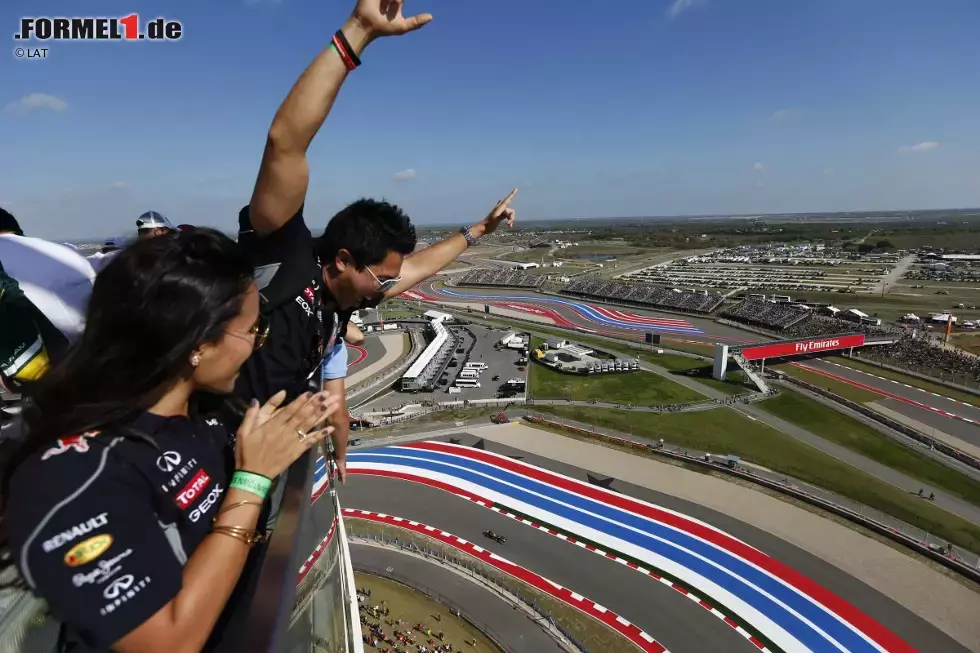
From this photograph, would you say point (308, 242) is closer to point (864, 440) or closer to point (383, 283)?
point (383, 283)

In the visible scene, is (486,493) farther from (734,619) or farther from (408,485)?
(734,619)

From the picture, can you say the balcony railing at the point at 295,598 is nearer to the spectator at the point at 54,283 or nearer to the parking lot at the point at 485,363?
the spectator at the point at 54,283

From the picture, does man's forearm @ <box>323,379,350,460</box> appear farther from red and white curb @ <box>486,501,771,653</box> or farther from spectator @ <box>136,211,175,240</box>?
red and white curb @ <box>486,501,771,653</box>

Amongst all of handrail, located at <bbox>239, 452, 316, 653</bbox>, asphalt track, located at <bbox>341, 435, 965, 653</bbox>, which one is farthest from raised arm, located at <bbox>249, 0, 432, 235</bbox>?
asphalt track, located at <bbox>341, 435, 965, 653</bbox>

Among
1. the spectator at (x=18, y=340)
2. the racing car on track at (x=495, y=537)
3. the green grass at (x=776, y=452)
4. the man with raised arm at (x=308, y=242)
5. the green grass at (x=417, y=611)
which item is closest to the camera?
the man with raised arm at (x=308, y=242)

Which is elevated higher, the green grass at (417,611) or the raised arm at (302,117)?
the raised arm at (302,117)

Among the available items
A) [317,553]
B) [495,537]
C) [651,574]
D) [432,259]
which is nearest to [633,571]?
[651,574]

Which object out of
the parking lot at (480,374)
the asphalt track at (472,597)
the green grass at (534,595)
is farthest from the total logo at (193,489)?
the parking lot at (480,374)
